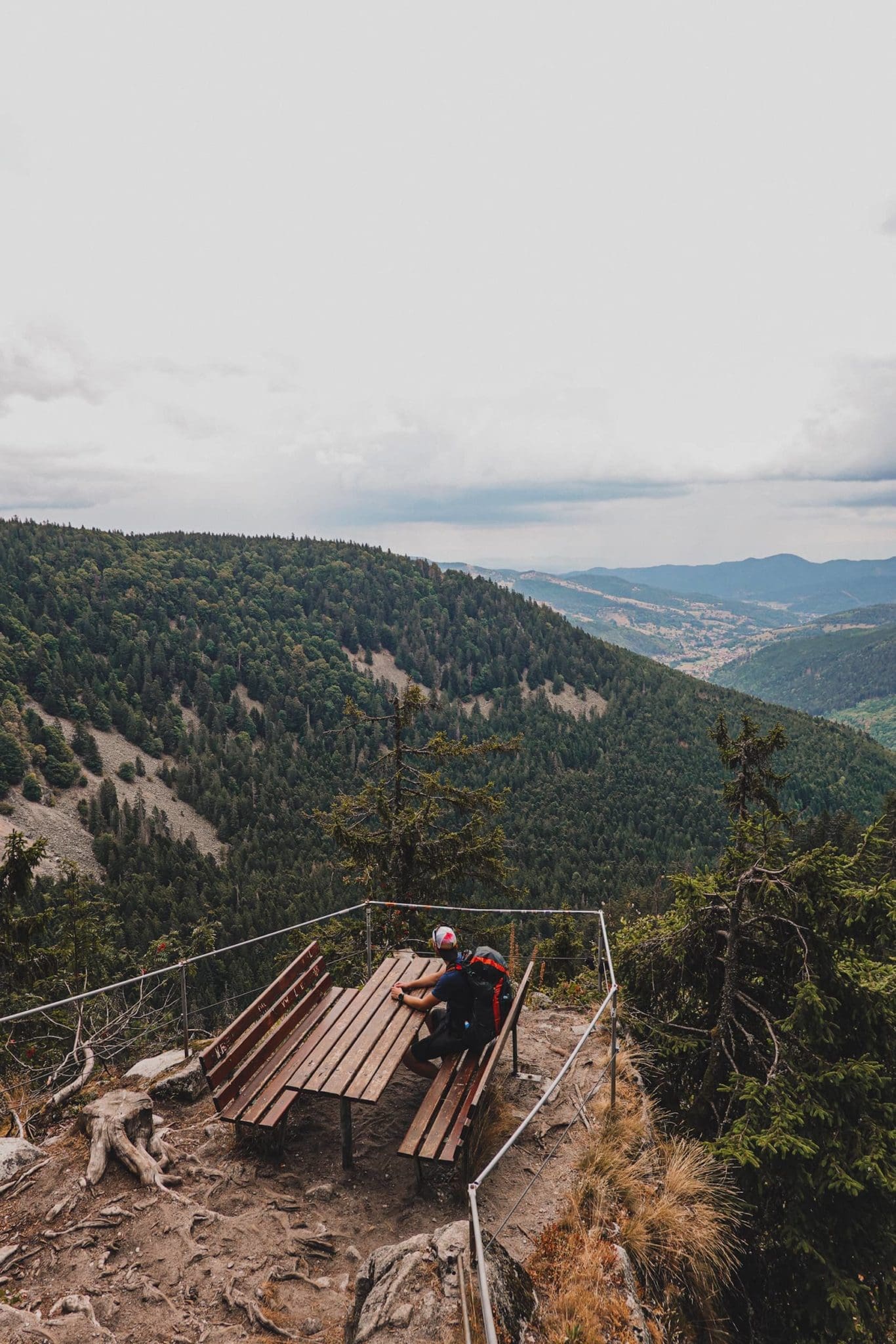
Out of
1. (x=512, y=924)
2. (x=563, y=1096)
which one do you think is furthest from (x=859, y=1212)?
(x=512, y=924)

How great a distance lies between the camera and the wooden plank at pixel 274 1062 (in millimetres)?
6102

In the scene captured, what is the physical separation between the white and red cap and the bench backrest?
1.64 meters

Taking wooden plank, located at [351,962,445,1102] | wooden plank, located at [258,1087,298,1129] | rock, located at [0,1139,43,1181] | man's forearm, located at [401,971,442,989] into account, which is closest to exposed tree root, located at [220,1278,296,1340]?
wooden plank, located at [258,1087,298,1129]

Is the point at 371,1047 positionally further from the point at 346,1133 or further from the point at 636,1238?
the point at 636,1238

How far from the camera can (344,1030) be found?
7.10 meters

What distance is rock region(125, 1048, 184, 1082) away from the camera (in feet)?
26.2

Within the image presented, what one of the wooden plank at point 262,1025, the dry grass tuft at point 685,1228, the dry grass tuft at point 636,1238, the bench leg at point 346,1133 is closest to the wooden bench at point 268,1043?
the wooden plank at point 262,1025

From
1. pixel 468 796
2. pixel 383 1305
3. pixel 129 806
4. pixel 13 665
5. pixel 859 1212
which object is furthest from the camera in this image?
pixel 13 665

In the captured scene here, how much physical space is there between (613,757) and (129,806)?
10012 centimetres

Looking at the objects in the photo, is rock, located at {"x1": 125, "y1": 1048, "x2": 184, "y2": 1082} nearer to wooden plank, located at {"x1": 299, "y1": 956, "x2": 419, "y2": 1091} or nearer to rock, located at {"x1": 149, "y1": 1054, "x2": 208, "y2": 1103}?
rock, located at {"x1": 149, "y1": 1054, "x2": 208, "y2": 1103}

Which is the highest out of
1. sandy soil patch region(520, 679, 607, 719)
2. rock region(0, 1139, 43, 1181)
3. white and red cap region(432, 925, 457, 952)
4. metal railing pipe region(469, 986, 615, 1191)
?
metal railing pipe region(469, 986, 615, 1191)

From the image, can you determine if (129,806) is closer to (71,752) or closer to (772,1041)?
(71,752)

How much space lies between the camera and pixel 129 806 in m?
114

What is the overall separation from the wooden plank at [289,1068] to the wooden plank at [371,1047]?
0.41 m
